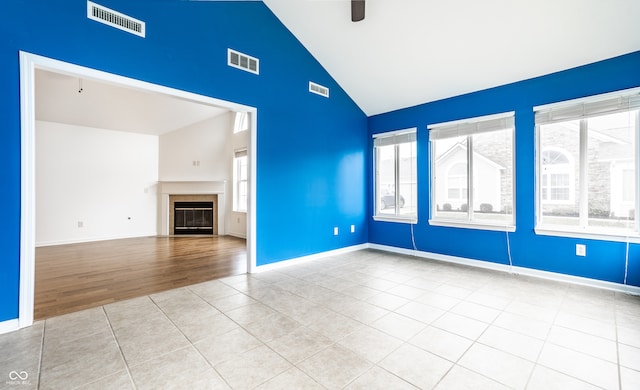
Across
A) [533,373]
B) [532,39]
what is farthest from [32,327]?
[532,39]

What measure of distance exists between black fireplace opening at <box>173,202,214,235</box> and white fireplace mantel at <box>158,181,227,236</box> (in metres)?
0.26

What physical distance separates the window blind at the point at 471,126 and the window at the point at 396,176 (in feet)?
1.38

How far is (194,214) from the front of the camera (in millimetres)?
7527

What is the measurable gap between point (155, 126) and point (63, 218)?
281 centimetres

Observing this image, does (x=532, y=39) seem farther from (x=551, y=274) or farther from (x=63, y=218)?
(x=63, y=218)

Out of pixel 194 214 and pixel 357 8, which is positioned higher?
pixel 357 8

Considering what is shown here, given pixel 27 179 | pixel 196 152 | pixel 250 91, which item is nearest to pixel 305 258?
pixel 250 91

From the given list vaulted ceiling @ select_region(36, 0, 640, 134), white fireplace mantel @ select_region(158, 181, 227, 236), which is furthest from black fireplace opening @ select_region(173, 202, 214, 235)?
vaulted ceiling @ select_region(36, 0, 640, 134)

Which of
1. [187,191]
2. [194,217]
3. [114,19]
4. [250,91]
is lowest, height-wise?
[194,217]

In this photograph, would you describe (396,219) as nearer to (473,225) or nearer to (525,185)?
(473,225)

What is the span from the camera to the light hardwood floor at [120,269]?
3014 millimetres

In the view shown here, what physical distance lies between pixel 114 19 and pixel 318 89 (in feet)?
9.35

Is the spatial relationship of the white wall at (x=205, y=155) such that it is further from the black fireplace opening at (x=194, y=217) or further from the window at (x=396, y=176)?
the window at (x=396, y=176)

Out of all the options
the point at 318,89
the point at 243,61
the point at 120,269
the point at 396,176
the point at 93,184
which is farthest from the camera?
the point at 93,184
